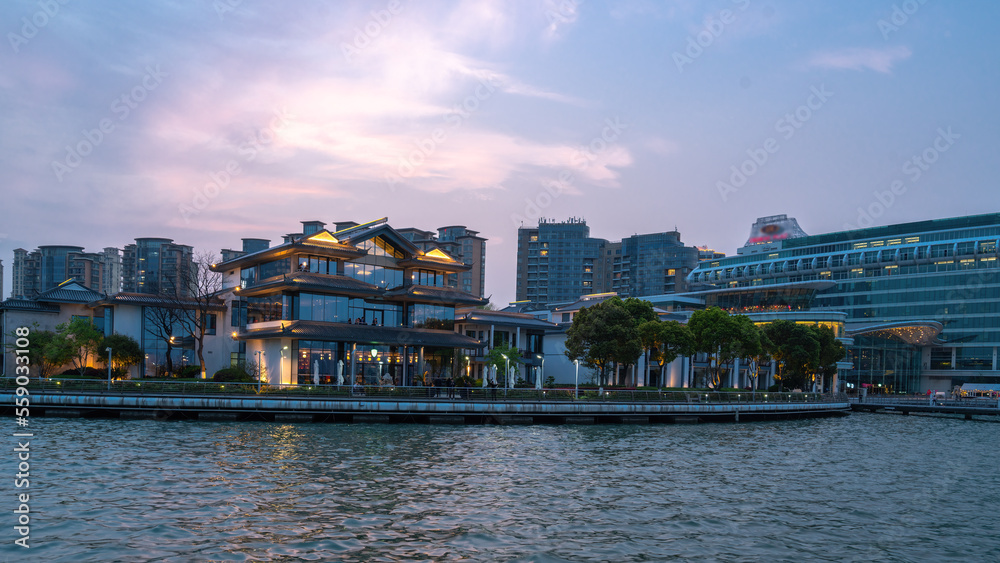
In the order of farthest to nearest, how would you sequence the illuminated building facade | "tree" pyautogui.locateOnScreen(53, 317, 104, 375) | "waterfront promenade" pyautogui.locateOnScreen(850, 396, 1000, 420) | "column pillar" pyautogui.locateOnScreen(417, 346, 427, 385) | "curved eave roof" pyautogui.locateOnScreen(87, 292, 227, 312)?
1. "waterfront promenade" pyautogui.locateOnScreen(850, 396, 1000, 420)
2. "curved eave roof" pyautogui.locateOnScreen(87, 292, 227, 312)
3. "column pillar" pyautogui.locateOnScreen(417, 346, 427, 385)
4. "tree" pyautogui.locateOnScreen(53, 317, 104, 375)
5. the illuminated building facade

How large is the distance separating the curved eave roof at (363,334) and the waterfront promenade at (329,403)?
1097cm

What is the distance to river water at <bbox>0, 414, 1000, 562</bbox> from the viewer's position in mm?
23250

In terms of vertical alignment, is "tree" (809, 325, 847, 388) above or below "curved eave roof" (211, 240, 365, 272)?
below

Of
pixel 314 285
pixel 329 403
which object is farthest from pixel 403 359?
pixel 329 403

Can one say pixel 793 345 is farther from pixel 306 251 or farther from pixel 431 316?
pixel 306 251

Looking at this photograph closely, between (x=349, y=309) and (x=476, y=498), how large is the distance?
47040mm

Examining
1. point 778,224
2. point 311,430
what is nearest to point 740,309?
point 778,224

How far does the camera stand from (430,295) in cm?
7819

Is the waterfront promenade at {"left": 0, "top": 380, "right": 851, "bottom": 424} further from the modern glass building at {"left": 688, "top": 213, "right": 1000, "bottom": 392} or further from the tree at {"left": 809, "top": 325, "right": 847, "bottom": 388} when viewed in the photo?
the modern glass building at {"left": 688, "top": 213, "right": 1000, "bottom": 392}

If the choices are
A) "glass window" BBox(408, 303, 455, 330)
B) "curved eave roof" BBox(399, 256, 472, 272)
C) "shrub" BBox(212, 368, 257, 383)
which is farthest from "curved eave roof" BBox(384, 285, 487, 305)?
"shrub" BBox(212, 368, 257, 383)

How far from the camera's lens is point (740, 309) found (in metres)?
138

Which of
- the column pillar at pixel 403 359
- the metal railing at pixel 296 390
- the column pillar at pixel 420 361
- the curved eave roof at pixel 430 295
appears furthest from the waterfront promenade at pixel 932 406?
the column pillar at pixel 403 359

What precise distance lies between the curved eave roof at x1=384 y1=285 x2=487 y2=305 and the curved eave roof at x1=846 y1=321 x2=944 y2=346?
7613 centimetres

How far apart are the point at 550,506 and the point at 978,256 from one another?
456 feet
